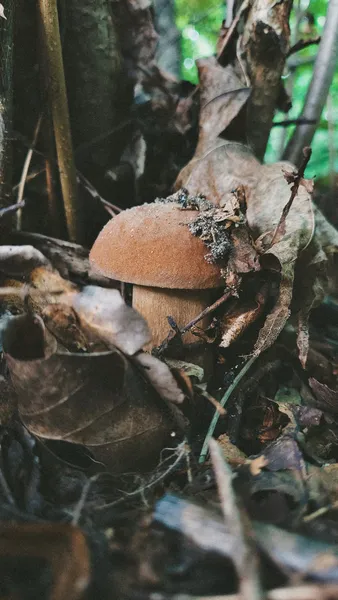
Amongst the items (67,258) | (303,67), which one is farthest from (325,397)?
→ (303,67)

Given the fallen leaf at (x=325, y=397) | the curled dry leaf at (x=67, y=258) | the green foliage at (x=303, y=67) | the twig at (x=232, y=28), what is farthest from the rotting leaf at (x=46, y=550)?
the twig at (x=232, y=28)

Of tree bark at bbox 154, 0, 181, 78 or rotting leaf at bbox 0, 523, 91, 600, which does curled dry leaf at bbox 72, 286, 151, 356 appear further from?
tree bark at bbox 154, 0, 181, 78

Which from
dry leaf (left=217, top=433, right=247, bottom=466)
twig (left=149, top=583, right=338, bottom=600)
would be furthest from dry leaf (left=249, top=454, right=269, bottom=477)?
twig (left=149, top=583, right=338, bottom=600)

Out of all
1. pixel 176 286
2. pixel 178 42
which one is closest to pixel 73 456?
pixel 176 286

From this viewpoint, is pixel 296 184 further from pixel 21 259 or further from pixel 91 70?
pixel 91 70

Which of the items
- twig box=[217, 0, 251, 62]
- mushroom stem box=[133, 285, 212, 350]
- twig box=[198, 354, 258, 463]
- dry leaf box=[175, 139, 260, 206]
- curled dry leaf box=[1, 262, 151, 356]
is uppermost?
twig box=[217, 0, 251, 62]

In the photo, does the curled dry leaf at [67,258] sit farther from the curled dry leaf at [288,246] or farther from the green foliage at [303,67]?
the green foliage at [303,67]
